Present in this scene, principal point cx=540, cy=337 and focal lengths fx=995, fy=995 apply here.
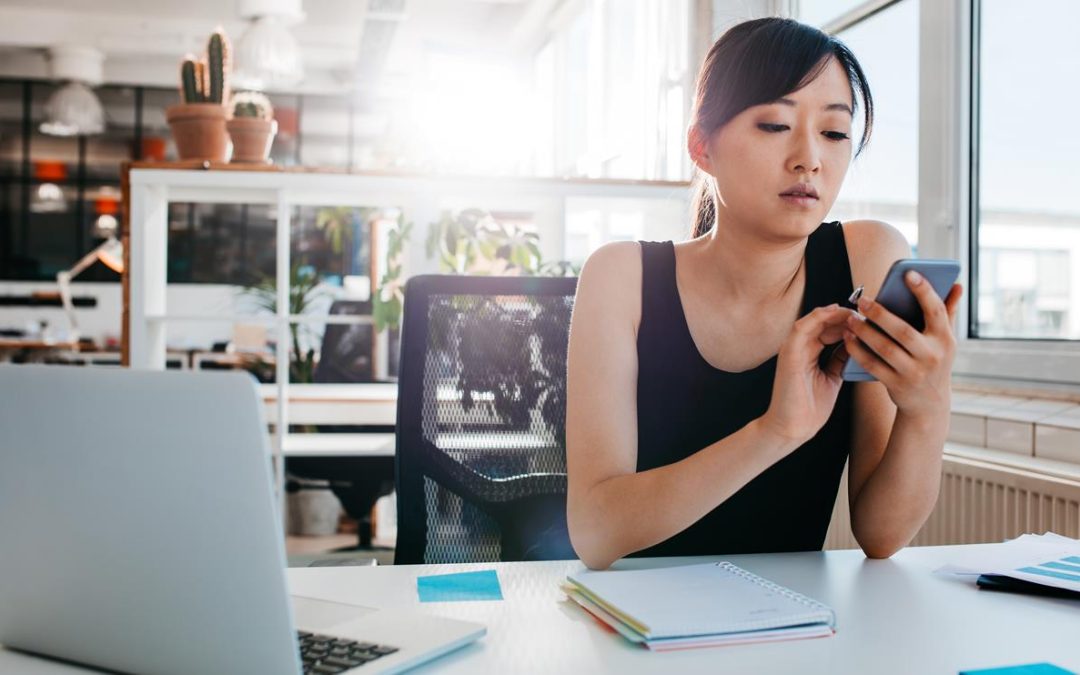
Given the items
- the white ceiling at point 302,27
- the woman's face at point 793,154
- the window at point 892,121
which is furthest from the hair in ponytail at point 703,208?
the white ceiling at point 302,27

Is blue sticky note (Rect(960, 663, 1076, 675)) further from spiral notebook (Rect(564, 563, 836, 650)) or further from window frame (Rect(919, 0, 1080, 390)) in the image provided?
window frame (Rect(919, 0, 1080, 390))

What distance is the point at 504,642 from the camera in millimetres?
811

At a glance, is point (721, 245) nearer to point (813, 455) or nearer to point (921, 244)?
point (813, 455)

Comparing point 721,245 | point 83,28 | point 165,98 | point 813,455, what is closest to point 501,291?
point 721,245

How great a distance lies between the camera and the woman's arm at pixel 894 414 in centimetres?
99

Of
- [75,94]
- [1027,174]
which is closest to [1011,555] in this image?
[1027,174]

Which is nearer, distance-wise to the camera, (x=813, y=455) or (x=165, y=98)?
(x=813, y=455)

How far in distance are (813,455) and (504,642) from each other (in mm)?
671

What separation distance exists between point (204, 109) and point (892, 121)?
206 cm

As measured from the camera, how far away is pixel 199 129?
3152 millimetres

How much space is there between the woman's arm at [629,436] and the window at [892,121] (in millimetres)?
1385

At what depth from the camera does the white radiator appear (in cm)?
158

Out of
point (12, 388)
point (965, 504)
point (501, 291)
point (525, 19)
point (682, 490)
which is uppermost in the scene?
point (525, 19)

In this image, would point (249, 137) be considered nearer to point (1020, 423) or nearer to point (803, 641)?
point (1020, 423)
